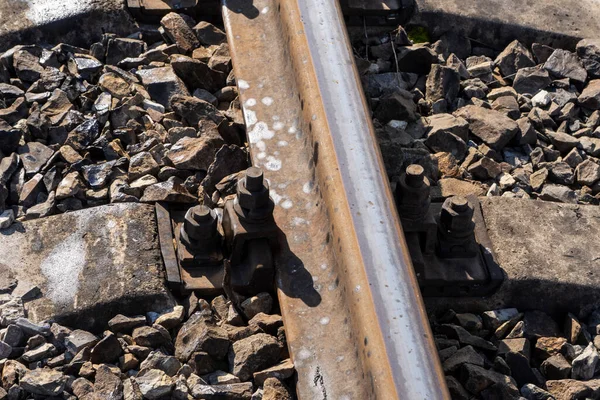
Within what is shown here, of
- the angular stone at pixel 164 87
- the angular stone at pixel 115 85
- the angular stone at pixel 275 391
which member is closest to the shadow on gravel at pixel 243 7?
the angular stone at pixel 164 87

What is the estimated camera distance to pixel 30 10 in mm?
5156

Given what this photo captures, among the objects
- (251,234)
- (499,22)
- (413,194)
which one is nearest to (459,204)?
(413,194)

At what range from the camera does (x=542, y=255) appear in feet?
14.3

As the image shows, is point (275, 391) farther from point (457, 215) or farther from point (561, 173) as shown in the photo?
point (561, 173)

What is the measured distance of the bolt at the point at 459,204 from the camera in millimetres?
4137

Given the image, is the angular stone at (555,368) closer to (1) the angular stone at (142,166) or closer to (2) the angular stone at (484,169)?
(2) the angular stone at (484,169)

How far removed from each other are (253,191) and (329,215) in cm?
29

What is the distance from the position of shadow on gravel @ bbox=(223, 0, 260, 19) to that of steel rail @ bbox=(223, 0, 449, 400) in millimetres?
57

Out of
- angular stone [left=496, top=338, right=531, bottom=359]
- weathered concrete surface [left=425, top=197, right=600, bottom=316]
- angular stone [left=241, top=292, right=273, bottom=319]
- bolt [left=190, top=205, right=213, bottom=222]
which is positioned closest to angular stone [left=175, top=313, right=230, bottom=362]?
angular stone [left=241, top=292, right=273, bottom=319]

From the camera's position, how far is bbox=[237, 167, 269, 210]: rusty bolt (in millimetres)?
3859

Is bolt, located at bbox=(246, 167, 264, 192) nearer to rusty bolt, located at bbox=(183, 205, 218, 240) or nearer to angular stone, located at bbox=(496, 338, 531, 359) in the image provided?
rusty bolt, located at bbox=(183, 205, 218, 240)

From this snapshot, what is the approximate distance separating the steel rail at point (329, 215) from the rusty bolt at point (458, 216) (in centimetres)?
37

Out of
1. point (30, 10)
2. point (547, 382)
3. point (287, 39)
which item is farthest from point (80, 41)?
point (547, 382)

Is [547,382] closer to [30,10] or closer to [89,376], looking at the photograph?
[89,376]
